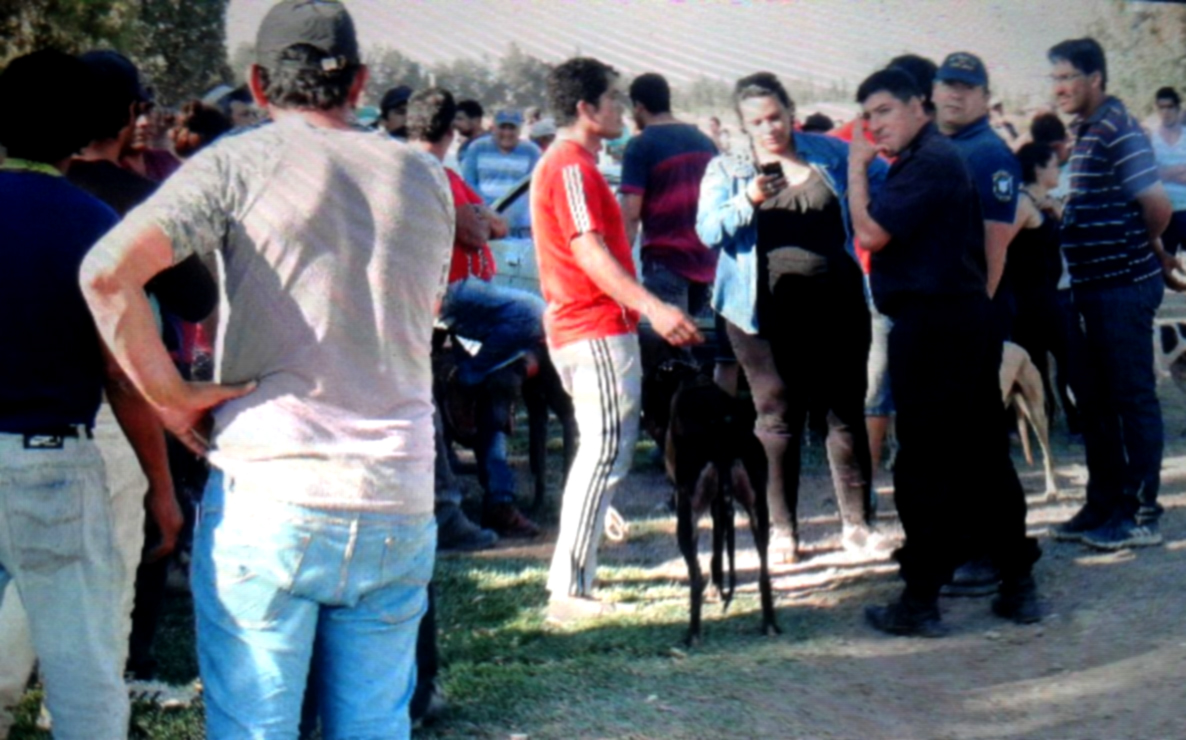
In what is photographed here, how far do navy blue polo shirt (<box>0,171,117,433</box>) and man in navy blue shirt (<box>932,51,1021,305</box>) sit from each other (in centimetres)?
347

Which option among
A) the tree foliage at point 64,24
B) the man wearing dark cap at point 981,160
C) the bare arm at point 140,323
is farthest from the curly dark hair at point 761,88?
the bare arm at point 140,323

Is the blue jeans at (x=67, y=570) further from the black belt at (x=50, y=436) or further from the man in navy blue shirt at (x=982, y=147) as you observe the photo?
the man in navy blue shirt at (x=982, y=147)

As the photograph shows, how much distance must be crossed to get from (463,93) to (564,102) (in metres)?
1.28

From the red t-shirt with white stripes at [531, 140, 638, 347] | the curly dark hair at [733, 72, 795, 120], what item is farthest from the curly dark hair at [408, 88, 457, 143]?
the curly dark hair at [733, 72, 795, 120]

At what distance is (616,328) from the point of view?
531cm

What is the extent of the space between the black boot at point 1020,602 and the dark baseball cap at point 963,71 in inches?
75.6

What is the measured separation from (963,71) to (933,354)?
4.20 ft

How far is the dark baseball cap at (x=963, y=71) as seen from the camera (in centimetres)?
597

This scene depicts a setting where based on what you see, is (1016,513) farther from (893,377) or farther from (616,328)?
(616,328)

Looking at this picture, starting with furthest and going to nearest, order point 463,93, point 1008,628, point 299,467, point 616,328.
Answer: point 463,93 < point 1008,628 < point 616,328 < point 299,467

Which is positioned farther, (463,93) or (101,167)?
(463,93)

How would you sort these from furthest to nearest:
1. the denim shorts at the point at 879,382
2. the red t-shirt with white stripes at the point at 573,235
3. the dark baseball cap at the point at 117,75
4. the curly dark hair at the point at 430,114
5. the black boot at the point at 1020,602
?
1. the denim shorts at the point at 879,382
2. the curly dark hair at the point at 430,114
3. the black boot at the point at 1020,602
4. the red t-shirt with white stripes at the point at 573,235
5. the dark baseball cap at the point at 117,75

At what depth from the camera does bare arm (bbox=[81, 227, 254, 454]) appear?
249 centimetres

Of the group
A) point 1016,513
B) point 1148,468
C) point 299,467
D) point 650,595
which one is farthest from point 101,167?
point 1148,468
